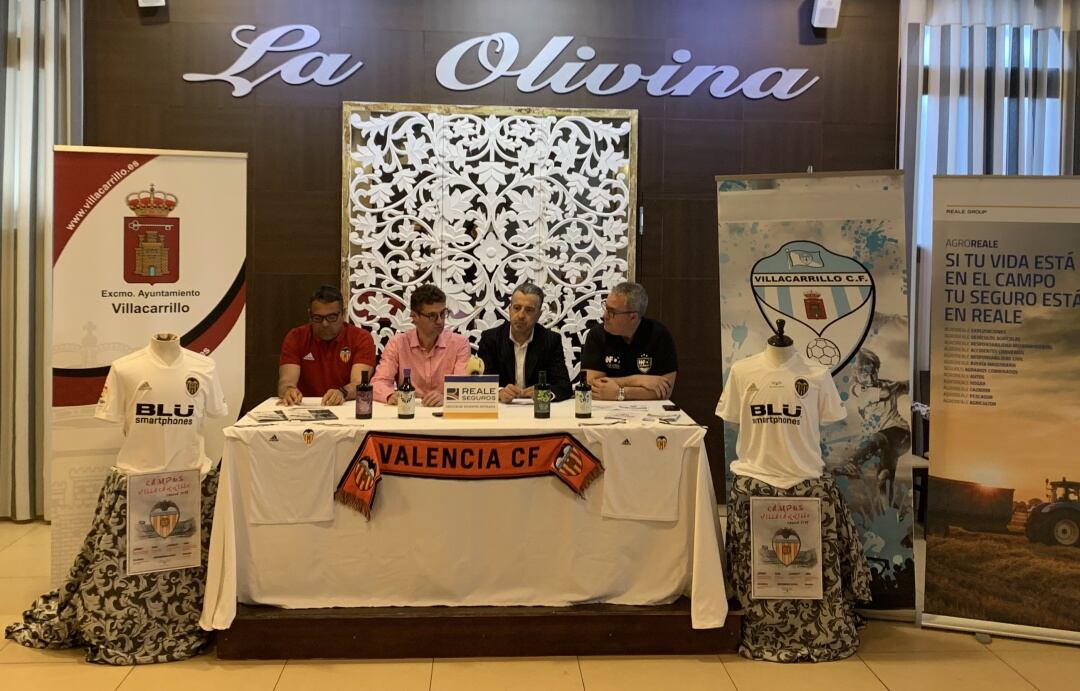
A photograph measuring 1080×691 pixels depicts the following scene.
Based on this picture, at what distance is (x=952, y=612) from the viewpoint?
4172mm

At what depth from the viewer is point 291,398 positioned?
4234 millimetres

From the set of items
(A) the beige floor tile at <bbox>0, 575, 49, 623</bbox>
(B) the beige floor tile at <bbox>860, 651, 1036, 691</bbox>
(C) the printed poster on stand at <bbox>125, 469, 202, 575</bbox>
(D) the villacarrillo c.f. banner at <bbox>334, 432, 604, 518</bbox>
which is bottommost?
(B) the beige floor tile at <bbox>860, 651, 1036, 691</bbox>

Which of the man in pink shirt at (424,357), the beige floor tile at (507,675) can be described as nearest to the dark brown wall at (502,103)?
the man in pink shirt at (424,357)

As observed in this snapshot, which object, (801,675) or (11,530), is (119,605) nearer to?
(11,530)

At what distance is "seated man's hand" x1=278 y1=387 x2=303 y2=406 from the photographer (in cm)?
423

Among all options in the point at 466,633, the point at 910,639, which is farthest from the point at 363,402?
the point at 910,639

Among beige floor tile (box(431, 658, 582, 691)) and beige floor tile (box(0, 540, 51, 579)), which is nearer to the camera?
beige floor tile (box(431, 658, 582, 691))

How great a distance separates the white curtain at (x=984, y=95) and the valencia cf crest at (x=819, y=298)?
2036 millimetres

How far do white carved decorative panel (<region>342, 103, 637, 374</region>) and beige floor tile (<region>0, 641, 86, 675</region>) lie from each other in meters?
2.59

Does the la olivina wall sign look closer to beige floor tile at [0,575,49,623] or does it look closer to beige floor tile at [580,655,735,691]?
beige floor tile at [0,575,49,623]

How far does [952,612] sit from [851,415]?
0.99m

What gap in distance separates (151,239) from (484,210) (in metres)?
2.18

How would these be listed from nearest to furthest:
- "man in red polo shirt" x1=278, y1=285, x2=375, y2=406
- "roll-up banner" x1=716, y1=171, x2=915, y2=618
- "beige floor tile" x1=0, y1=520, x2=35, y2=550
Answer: "roll-up banner" x1=716, y1=171, x2=915, y2=618
"man in red polo shirt" x1=278, y1=285, x2=375, y2=406
"beige floor tile" x1=0, y1=520, x2=35, y2=550

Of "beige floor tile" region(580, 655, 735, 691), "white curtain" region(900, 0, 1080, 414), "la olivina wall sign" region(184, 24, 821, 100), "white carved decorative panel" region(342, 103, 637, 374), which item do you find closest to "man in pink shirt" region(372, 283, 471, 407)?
"white carved decorative panel" region(342, 103, 637, 374)
